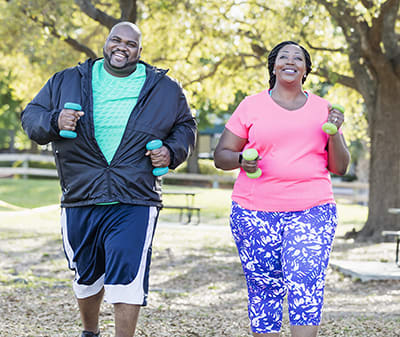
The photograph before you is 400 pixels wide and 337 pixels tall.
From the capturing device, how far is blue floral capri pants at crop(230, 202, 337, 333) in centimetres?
349

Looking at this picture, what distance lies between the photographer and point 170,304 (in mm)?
6625

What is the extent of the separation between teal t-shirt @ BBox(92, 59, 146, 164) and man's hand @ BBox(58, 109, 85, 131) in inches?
6.9

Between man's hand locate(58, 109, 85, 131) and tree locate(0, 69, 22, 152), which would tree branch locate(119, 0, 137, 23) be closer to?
man's hand locate(58, 109, 85, 131)

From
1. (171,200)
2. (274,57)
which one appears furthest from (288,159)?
(171,200)

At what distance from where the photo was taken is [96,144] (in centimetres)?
376

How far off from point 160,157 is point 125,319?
902 millimetres

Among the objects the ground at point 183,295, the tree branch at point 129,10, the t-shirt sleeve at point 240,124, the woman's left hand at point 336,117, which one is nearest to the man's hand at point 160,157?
the t-shirt sleeve at point 240,124

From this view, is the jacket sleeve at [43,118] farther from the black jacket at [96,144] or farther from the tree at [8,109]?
the tree at [8,109]

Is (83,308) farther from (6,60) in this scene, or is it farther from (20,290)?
(6,60)

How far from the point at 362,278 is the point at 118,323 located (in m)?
5.64

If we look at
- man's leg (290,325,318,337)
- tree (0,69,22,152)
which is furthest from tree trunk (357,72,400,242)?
tree (0,69,22,152)

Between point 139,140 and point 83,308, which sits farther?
point 83,308

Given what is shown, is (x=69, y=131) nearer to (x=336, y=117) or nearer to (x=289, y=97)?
(x=289, y=97)

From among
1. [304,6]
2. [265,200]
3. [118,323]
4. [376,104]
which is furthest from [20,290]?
[376,104]
